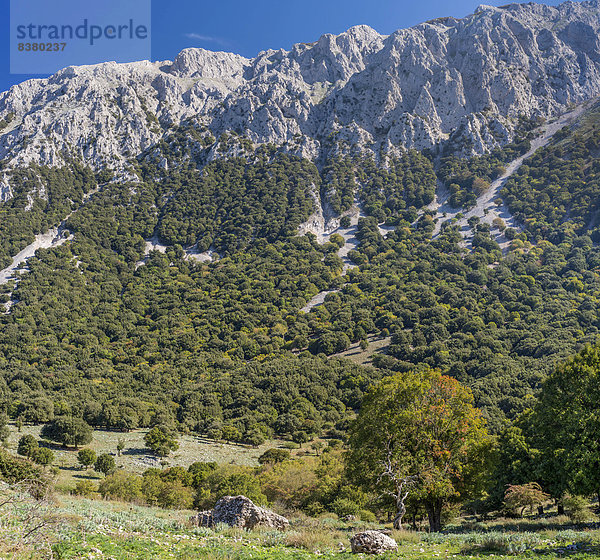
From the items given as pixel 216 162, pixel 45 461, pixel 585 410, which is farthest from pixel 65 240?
pixel 585 410

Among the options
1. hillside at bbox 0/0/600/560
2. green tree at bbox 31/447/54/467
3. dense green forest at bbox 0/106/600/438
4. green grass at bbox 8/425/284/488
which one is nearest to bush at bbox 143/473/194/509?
hillside at bbox 0/0/600/560

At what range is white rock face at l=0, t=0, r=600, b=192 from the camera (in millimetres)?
160125

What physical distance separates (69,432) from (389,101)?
161m

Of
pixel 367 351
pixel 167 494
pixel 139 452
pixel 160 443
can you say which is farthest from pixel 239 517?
pixel 367 351

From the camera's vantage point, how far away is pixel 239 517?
17500 millimetres

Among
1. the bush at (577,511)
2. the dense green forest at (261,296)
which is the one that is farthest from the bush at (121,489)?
the dense green forest at (261,296)

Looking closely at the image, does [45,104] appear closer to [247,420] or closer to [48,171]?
[48,171]

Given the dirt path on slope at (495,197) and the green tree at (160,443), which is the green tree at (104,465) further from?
the dirt path on slope at (495,197)

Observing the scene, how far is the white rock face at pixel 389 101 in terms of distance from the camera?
16012cm

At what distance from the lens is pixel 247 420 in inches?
2749

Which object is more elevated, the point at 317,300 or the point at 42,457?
the point at 317,300

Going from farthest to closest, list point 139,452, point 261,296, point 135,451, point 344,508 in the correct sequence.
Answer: point 261,296 < point 135,451 < point 139,452 < point 344,508

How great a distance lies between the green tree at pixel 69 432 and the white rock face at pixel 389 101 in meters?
124

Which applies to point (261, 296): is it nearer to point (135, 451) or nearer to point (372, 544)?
point (135, 451)
